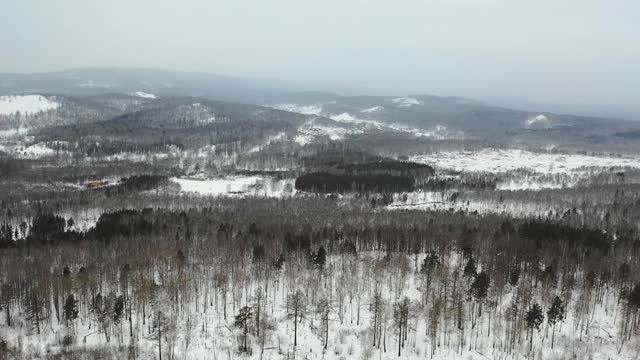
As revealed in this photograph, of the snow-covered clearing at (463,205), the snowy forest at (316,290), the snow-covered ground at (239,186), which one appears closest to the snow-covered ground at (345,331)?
the snowy forest at (316,290)

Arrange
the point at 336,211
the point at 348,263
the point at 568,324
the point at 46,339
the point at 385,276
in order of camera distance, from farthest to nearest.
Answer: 1. the point at 336,211
2. the point at 348,263
3. the point at 385,276
4. the point at 568,324
5. the point at 46,339

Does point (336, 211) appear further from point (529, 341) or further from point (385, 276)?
point (529, 341)

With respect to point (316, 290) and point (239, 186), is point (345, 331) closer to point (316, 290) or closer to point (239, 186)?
point (316, 290)

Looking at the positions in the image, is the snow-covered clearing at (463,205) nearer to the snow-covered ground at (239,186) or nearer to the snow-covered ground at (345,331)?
the snow-covered ground at (239,186)

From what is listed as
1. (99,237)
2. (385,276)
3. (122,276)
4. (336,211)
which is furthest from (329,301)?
(336,211)

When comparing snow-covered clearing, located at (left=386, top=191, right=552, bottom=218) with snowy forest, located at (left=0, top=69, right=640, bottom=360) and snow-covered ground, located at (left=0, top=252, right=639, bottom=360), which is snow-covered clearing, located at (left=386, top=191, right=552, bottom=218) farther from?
snow-covered ground, located at (left=0, top=252, right=639, bottom=360)

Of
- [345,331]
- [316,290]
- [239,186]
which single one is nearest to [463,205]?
[239,186]

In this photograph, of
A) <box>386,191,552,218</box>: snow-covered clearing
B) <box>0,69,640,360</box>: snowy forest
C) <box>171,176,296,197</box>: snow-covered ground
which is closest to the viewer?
<box>0,69,640,360</box>: snowy forest

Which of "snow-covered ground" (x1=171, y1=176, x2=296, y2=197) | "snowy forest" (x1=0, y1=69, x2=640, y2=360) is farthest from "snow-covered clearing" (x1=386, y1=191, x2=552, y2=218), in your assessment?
"snow-covered ground" (x1=171, y1=176, x2=296, y2=197)
